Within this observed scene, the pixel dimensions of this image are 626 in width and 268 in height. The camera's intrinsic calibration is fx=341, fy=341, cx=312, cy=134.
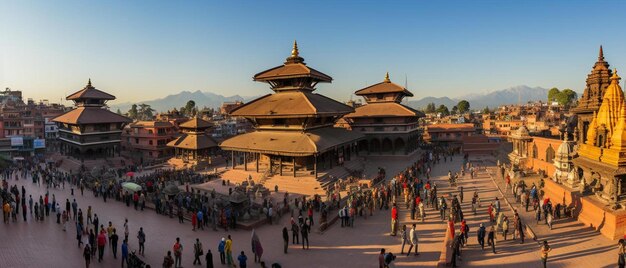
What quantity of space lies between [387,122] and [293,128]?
55.3ft

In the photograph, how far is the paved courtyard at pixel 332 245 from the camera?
1327 centimetres

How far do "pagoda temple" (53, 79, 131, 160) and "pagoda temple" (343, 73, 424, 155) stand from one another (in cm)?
3133

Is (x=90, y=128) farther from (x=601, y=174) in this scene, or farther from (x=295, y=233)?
(x=601, y=174)

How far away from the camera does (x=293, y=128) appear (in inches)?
1193

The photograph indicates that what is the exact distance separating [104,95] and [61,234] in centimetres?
3598

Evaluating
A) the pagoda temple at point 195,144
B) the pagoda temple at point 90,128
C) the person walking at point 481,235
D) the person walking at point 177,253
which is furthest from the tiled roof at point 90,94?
the person walking at point 481,235

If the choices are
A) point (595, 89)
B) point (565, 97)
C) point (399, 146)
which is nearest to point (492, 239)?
point (595, 89)

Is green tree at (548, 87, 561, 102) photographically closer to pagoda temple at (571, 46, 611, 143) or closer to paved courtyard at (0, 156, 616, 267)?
pagoda temple at (571, 46, 611, 143)

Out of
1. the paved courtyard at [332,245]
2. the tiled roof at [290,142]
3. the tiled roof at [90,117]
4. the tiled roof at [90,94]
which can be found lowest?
the paved courtyard at [332,245]

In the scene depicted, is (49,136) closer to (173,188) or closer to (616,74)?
(173,188)

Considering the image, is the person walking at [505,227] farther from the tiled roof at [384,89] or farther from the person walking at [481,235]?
the tiled roof at [384,89]

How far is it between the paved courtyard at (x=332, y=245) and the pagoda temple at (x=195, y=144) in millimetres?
20499

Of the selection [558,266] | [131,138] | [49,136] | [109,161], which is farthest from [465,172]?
[49,136]

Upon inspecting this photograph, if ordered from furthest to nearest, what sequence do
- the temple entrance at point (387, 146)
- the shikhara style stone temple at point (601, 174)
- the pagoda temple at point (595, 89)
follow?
the temple entrance at point (387, 146), the pagoda temple at point (595, 89), the shikhara style stone temple at point (601, 174)
